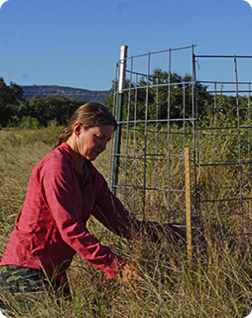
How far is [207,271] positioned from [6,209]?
8.76ft

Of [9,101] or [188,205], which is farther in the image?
[9,101]

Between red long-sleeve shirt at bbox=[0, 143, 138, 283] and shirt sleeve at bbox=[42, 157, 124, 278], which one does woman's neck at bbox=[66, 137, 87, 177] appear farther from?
shirt sleeve at bbox=[42, 157, 124, 278]

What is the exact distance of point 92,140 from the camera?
2.07 meters

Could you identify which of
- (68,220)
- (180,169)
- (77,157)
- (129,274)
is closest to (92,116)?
(77,157)

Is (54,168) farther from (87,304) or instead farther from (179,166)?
(179,166)

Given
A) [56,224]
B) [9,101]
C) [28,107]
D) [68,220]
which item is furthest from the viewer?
[9,101]

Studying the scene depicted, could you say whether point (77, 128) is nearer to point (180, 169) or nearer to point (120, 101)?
point (120, 101)

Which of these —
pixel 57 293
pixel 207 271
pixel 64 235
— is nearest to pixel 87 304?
pixel 57 293

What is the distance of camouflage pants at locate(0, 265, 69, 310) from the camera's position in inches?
78.4

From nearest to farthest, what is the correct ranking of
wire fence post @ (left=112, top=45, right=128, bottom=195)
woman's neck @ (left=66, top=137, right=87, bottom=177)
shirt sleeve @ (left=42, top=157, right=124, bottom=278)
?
shirt sleeve @ (left=42, top=157, right=124, bottom=278)
woman's neck @ (left=66, top=137, right=87, bottom=177)
wire fence post @ (left=112, top=45, right=128, bottom=195)

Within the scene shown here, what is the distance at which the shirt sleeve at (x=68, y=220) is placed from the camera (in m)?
1.85

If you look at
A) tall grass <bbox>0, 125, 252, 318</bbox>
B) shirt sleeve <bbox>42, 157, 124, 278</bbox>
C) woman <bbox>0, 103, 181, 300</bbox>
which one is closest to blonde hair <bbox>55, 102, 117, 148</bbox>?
woman <bbox>0, 103, 181, 300</bbox>

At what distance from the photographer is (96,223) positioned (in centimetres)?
318

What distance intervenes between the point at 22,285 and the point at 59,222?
47 centimetres
